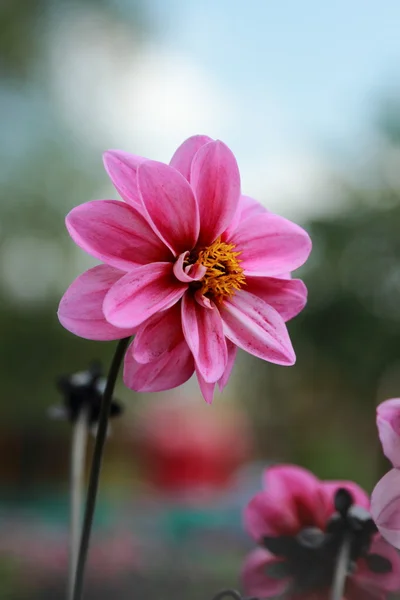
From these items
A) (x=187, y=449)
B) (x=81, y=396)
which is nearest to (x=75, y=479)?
(x=81, y=396)

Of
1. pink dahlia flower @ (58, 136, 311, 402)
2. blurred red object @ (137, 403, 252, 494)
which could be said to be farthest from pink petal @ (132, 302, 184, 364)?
blurred red object @ (137, 403, 252, 494)

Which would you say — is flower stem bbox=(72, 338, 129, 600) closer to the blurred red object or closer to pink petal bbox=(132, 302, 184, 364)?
pink petal bbox=(132, 302, 184, 364)

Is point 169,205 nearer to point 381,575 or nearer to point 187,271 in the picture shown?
point 187,271

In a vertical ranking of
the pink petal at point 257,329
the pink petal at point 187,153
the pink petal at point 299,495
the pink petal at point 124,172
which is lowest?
the pink petal at point 299,495

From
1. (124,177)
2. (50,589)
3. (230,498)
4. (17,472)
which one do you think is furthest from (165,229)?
(17,472)

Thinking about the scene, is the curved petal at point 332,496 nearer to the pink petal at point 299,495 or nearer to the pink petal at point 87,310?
the pink petal at point 299,495

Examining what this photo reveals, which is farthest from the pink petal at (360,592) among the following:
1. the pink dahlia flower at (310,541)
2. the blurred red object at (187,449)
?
the blurred red object at (187,449)

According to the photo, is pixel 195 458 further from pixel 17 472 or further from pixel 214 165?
pixel 214 165
